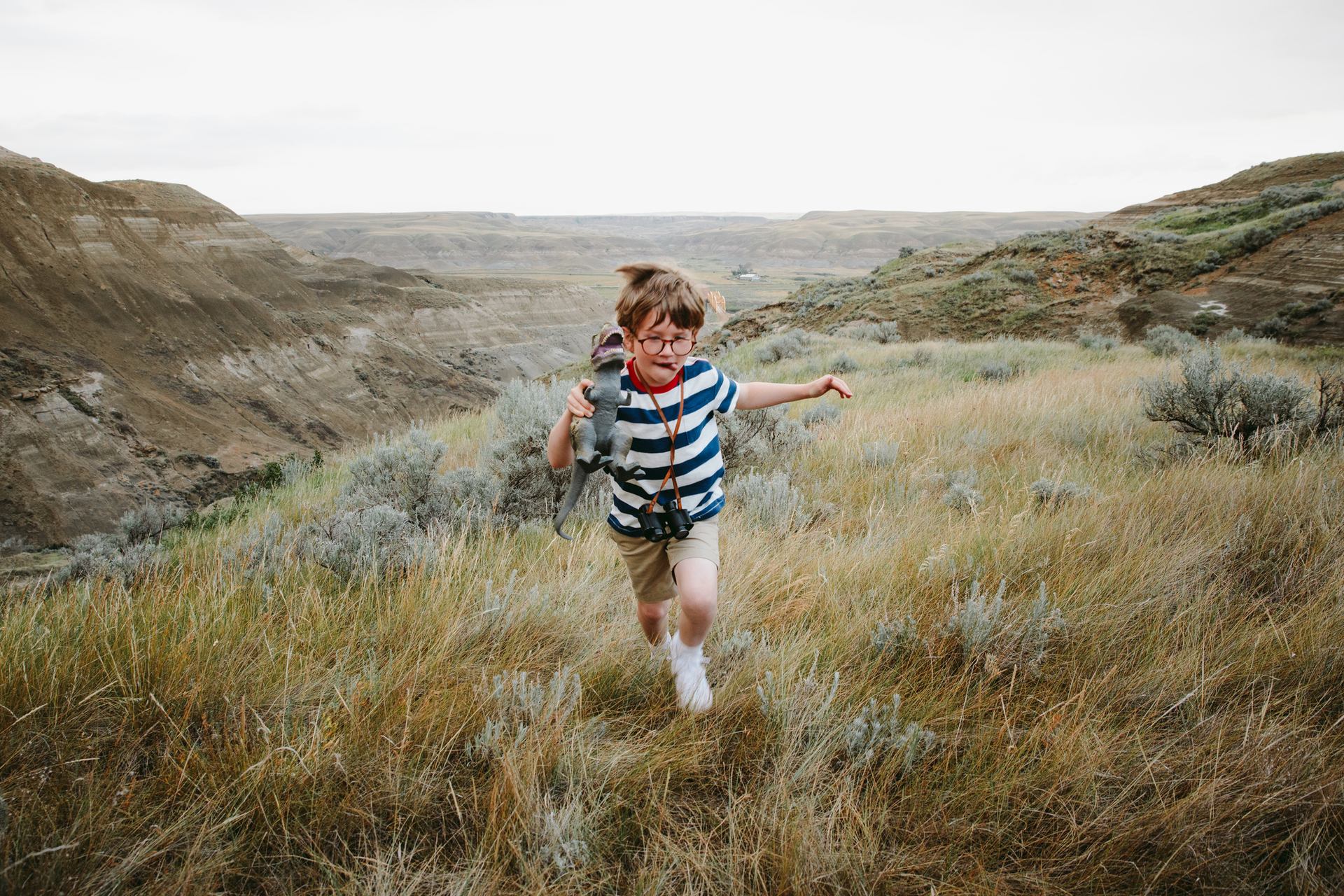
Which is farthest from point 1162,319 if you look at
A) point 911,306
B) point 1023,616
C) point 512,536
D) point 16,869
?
point 16,869

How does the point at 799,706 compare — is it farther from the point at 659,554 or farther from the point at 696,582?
the point at 659,554

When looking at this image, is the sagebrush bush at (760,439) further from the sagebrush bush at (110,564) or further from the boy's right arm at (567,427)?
the sagebrush bush at (110,564)

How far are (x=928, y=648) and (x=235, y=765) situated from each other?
6.52 ft

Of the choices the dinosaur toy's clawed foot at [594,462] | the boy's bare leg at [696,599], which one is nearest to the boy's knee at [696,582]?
the boy's bare leg at [696,599]

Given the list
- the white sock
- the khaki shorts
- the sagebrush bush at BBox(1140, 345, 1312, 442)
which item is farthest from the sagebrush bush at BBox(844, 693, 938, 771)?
the sagebrush bush at BBox(1140, 345, 1312, 442)

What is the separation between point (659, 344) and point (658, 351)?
2 centimetres

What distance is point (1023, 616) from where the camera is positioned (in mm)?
2262

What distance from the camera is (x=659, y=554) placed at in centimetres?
214

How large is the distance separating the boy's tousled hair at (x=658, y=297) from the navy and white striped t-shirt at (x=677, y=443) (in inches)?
6.1

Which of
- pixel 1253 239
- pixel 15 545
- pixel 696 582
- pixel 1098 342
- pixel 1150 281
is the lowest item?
pixel 15 545

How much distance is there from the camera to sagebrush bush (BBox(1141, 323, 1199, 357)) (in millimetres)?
8906

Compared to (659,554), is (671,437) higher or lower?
higher

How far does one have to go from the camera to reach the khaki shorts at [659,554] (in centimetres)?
205

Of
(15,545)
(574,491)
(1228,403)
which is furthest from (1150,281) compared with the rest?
(15,545)
